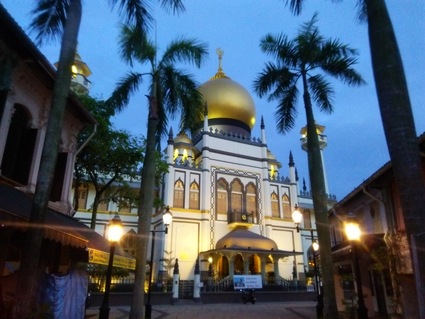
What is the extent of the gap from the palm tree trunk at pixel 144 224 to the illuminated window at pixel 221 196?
21.5m

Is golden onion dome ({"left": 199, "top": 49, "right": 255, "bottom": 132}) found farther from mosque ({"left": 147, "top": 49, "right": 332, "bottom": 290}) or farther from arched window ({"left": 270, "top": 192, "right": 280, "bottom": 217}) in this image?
arched window ({"left": 270, "top": 192, "right": 280, "bottom": 217})

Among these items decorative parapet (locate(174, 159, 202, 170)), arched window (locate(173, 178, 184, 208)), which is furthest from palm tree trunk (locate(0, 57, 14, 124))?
decorative parapet (locate(174, 159, 202, 170))

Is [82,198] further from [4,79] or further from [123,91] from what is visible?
[4,79]

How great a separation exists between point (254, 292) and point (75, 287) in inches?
684

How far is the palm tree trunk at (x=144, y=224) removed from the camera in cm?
1129

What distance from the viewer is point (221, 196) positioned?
34531mm

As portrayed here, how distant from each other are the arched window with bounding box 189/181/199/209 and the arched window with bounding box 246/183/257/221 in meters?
5.41

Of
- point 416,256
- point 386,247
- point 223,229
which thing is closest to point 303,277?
point 223,229

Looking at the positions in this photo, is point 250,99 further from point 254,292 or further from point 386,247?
point 386,247

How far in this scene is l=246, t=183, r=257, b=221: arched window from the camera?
35188mm

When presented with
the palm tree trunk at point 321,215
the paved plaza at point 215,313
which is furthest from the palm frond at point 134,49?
the paved plaza at point 215,313

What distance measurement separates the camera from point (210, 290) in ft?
82.5

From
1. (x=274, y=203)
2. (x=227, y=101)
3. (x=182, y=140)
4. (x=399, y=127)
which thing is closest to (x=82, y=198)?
(x=182, y=140)

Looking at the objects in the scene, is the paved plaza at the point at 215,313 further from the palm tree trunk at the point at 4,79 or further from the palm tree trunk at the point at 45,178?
the palm tree trunk at the point at 4,79
